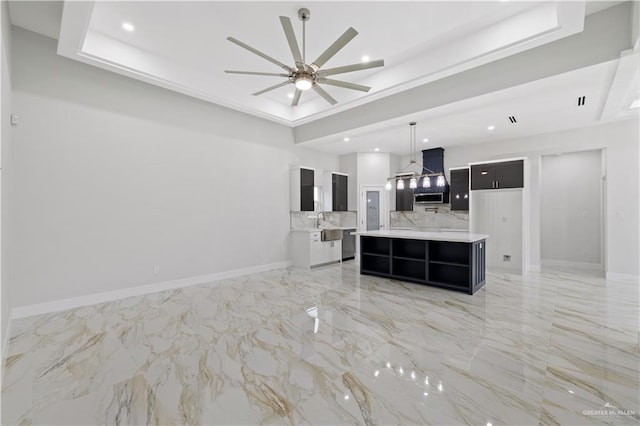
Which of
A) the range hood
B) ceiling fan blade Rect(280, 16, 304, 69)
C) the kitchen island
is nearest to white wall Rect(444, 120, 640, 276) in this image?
the range hood

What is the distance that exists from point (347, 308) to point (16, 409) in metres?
3.10

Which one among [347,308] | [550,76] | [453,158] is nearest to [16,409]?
[347,308]

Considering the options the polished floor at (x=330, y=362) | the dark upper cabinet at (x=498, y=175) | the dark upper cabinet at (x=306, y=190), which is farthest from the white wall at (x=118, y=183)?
the dark upper cabinet at (x=498, y=175)

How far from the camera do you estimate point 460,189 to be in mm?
7199

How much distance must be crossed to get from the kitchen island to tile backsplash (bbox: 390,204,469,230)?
94.8 inches

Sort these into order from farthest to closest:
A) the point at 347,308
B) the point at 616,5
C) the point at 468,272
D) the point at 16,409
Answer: the point at 468,272 → the point at 347,308 → the point at 616,5 → the point at 16,409

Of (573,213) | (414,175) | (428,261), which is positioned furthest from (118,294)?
(573,213)

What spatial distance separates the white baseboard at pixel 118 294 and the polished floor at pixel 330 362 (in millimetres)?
168

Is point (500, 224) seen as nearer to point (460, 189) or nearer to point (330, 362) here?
point (460, 189)

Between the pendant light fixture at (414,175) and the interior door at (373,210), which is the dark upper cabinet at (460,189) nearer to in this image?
the pendant light fixture at (414,175)

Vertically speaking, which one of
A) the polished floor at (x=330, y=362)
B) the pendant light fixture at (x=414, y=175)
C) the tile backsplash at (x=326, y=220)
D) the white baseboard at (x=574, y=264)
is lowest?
the polished floor at (x=330, y=362)

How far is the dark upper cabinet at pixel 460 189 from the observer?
7082 millimetres

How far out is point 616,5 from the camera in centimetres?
311

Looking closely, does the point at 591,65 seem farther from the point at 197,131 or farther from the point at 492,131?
the point at 197,131
